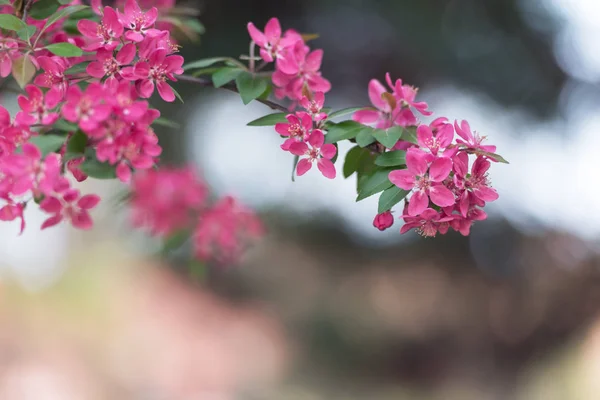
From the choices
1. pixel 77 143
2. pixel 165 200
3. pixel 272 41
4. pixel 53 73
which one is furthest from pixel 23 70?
pixel 165 200

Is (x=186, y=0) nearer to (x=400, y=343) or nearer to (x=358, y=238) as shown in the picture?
(x=358, y=238)

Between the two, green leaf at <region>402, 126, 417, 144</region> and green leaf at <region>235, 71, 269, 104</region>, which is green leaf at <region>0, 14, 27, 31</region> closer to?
green leaf at <region>235, 71, 269, 104</region>

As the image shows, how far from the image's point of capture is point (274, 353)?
257 centimetres

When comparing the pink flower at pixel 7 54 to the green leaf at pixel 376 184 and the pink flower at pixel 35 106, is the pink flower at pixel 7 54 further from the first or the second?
the green leaf at pixel 376 184

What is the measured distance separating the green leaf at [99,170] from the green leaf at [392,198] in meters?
0.22

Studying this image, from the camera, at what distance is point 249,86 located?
1.78 ft

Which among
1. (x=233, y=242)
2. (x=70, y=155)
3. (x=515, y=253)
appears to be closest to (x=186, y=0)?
(x=233, y=242)

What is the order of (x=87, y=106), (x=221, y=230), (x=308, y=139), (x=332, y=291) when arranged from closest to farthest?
1. (x=87, y=106)
2. (x=308, y=139)
3. (x=221, y=230)
4. (x=332, y=291)

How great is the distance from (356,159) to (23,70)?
0.32 metres

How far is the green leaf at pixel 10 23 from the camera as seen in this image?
465mm

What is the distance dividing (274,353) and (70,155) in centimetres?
229

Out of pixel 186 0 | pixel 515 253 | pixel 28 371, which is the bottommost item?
pixel 28 371

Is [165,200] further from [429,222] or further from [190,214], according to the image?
[429,222]

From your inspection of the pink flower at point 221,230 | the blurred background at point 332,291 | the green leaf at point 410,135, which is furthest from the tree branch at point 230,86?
the blurred background at point 332,291
